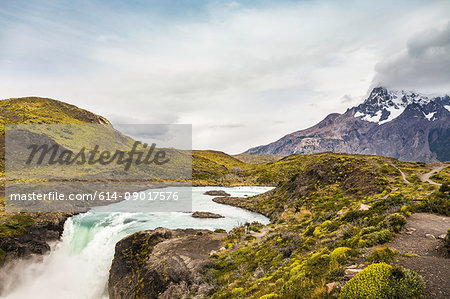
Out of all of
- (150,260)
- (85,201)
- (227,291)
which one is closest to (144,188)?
(85,201)

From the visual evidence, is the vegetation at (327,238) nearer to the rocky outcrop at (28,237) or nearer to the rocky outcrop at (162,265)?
the rocky outcrop at (28,237)

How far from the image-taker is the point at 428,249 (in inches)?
450

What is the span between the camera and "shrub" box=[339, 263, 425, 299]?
Result: 716 cm

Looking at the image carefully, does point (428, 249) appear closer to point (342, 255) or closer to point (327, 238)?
point (342, 255)

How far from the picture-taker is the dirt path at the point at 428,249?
776 centimetres

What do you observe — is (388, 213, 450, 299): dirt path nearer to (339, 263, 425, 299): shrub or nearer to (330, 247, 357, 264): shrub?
(339, 263, 425, 299): shrub

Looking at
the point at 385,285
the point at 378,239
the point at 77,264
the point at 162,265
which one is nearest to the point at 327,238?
the point at 378,239

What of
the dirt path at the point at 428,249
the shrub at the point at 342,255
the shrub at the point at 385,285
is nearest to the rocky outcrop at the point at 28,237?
the shrub at the point at 342,255

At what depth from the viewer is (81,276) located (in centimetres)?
3341

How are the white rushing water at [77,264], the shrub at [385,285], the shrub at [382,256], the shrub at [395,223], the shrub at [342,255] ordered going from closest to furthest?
the shrub at [385,285] → the shrub at [382,256] → the shrub at [342,255] → the shrub at [395,223] → the white rushing water at [77,264]

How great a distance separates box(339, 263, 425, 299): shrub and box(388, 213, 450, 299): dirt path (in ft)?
1.69

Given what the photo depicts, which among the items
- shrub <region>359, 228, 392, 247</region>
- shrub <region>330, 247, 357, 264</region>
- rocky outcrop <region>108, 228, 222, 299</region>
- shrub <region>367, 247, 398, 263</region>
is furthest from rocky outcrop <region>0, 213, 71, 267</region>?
shrub <region>367, 247, 398, 263</region>

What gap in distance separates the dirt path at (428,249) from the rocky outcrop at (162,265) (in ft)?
49.2

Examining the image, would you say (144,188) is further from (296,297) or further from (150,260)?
(296,297)
